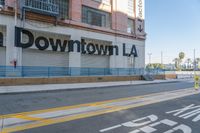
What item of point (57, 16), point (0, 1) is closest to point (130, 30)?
point (57, 16)

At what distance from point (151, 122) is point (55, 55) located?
774 inches

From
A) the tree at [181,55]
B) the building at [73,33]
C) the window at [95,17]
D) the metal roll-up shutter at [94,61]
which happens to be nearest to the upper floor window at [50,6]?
the building at [73,33]

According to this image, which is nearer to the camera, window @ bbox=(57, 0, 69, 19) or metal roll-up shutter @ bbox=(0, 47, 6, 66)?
metal roll-up shutter @ bbox=(0, 47, 6, 66)

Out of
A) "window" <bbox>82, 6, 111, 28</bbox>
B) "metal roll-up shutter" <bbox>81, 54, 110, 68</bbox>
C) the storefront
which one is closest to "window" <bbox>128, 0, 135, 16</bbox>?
the storefront

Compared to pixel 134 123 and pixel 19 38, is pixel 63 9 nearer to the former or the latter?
pixel 19 38

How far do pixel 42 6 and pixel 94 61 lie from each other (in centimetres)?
1026

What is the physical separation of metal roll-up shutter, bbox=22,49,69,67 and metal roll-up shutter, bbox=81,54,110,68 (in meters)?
2.71

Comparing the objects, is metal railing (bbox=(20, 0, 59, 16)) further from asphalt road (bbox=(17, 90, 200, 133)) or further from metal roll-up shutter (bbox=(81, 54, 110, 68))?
asphalt road (bbox=(17, 90, 200, 133))

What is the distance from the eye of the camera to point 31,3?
21.6 meters

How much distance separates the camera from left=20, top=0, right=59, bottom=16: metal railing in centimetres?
2109

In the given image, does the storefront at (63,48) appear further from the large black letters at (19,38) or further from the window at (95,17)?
the window at (95,17)

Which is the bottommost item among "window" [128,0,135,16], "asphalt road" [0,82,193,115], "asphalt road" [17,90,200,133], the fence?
"asphalt road" [17,90,200,133]

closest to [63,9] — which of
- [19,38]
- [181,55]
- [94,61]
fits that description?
[19,38]

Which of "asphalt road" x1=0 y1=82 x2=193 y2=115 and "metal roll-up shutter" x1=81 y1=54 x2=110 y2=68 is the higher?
"metal roll-up shutter" x1=81 y1=54 x2=110 y2=68
